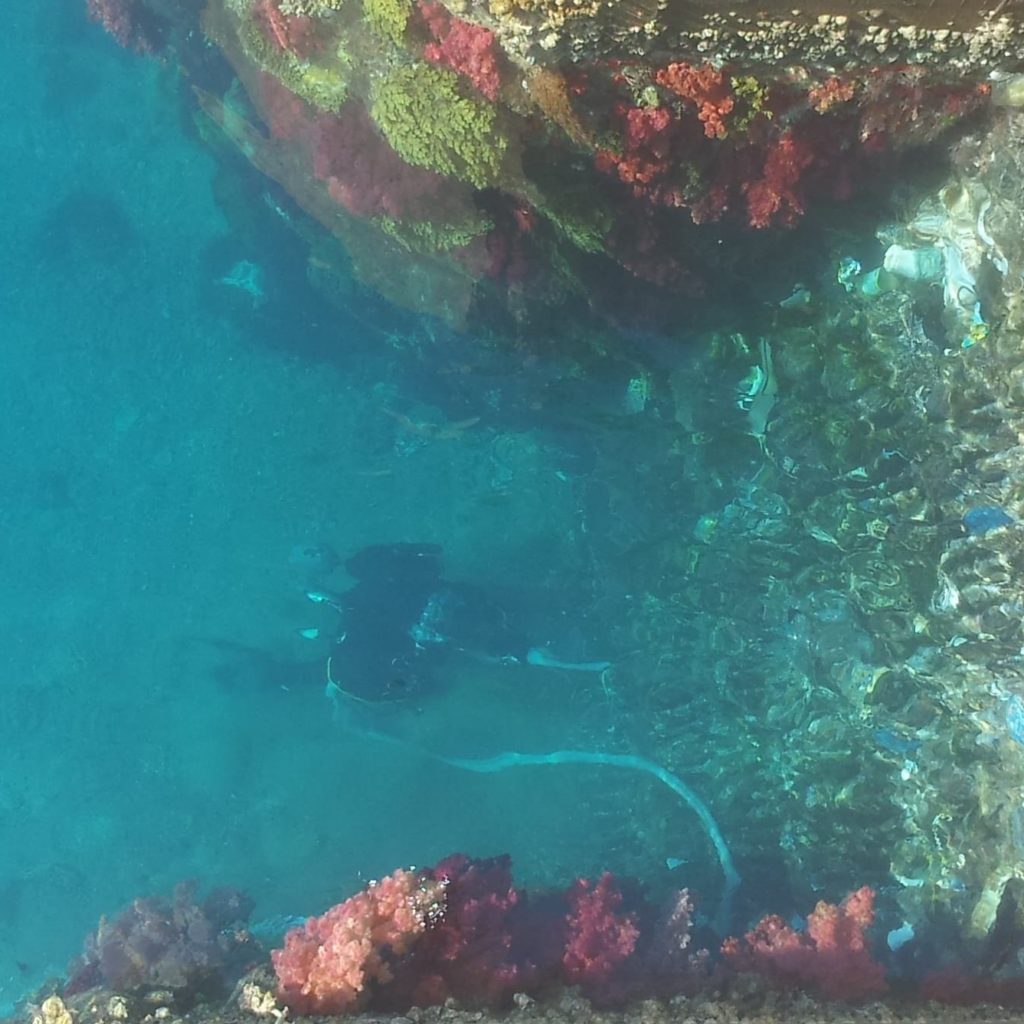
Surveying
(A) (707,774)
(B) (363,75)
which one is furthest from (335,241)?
(A) (707,774)

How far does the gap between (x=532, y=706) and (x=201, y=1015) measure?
297cm

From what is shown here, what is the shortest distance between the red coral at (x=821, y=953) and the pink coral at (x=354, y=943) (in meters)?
1.68

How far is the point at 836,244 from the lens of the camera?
4.42 meters

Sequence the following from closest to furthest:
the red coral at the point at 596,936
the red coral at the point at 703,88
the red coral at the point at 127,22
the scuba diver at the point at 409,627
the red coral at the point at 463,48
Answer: the red coral at the point at 703,88
the red coral at the point at 463,48
the red coral at the point at 596,936
the red coral at the point at 127,22
the scuba diver at the point at 409,627

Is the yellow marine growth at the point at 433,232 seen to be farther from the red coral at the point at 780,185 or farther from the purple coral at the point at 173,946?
the purple coral at the point at 173,946

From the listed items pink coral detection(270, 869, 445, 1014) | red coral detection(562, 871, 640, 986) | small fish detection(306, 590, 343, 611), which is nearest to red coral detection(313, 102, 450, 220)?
small fish detection(306, 590, 343, 611)

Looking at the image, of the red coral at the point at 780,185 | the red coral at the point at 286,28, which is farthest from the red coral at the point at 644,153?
the red coral at the point at 286,28

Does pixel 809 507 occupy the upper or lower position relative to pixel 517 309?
lower

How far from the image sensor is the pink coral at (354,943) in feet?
10.9

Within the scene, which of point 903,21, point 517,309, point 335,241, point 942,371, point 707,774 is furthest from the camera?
point 707,774

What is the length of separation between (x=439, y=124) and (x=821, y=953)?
465 cm

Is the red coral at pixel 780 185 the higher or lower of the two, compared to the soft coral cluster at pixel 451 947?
higher

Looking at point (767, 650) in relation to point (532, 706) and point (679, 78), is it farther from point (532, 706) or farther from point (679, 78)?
point (679, 78)

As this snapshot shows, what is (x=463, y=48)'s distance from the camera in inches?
135
